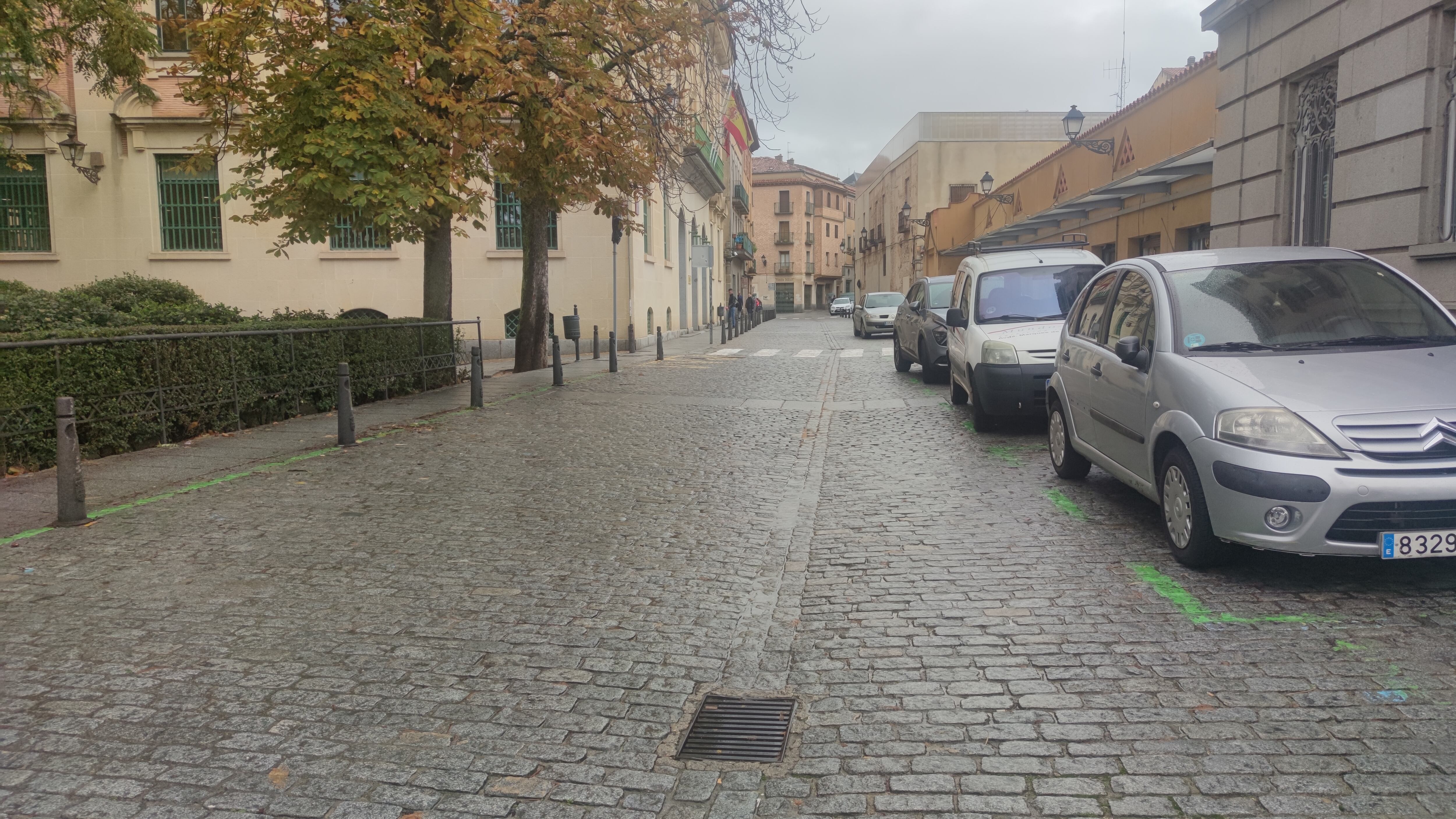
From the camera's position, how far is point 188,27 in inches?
482

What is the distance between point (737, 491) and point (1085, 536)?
264 cm

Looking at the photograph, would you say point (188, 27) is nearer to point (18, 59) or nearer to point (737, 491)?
point (18, 59)

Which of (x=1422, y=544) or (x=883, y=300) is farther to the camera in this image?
(x=883, y=300)

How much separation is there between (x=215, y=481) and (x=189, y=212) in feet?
63.5

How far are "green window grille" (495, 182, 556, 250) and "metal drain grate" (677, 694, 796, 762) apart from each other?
2208 cm

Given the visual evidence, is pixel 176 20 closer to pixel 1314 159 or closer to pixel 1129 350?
pixel 1129 350

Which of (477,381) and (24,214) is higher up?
(24,214)

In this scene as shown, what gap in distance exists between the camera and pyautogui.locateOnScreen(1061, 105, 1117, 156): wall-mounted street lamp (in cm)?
2306

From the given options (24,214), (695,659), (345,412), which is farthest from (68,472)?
(24,214)

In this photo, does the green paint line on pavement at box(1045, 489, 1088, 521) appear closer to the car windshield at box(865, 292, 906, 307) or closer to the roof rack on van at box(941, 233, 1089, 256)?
the roof rack on van at box(941, 233, 1089, 256)

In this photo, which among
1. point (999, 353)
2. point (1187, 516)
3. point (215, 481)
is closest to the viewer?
point (1187, 516)

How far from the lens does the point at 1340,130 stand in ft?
36.6

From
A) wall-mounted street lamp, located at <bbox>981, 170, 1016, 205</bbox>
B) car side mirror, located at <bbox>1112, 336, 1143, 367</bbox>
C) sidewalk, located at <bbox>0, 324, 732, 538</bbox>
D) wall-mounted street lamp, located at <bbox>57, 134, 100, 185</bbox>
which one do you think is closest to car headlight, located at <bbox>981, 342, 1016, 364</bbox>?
car side mirror, located at <bbox>1112, 336, 1143, 367</bbox>

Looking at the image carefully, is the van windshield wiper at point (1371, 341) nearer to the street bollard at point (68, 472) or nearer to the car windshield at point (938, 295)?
the street bollard at point (68, 472)
